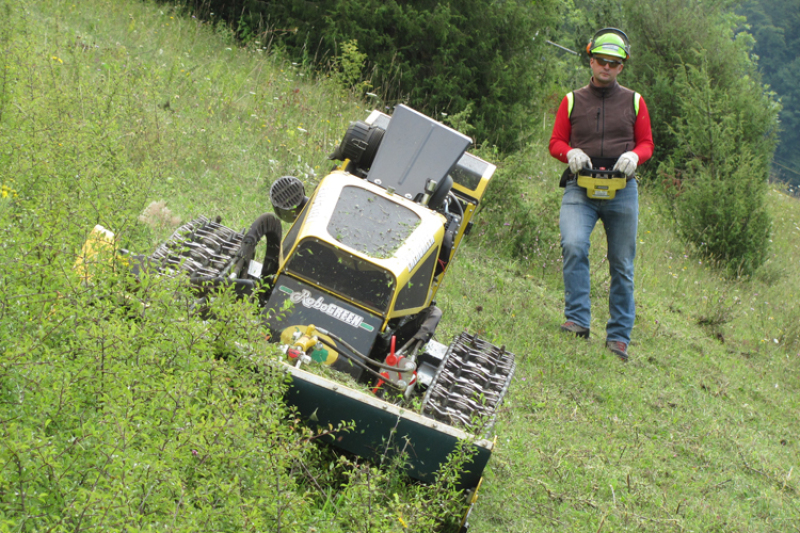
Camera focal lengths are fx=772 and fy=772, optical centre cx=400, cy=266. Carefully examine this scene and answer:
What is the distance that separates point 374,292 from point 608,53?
353cm

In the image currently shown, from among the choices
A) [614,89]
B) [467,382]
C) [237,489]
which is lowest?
[467,382]

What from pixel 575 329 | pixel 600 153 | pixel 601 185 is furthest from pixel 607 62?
pixel 575 329

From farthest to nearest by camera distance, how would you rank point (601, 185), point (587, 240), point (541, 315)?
point (541, 315), point (587, 240), point (601, 185)

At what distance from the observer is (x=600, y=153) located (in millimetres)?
6820

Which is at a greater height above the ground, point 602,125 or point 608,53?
point 608,53

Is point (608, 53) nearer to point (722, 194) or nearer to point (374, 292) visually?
point (374, 292)

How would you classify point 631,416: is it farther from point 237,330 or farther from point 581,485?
Answer: point 237,330

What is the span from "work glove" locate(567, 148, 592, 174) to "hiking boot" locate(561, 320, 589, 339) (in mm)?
1393

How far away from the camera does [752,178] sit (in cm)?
1140

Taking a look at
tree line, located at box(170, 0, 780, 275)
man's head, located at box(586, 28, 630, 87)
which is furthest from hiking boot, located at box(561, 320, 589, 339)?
tree line, located at box(170, 0, 780, 275)

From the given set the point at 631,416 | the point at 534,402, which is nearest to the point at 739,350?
the point at 631,416

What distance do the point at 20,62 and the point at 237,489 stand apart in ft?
16.0

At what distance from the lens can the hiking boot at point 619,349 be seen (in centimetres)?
707

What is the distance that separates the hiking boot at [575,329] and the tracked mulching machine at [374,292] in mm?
1960
